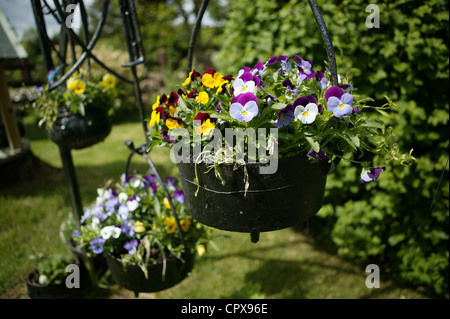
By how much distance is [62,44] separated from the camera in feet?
6.26

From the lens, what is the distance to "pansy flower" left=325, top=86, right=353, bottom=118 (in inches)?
35.3

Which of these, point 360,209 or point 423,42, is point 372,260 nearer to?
point 360,209

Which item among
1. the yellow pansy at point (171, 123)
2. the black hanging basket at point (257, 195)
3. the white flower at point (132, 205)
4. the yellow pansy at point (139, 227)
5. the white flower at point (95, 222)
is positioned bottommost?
the white flower at point (95, 222)

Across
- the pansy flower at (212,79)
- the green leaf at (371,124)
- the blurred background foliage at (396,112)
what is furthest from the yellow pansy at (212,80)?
the blurred background foliage at (396,112)

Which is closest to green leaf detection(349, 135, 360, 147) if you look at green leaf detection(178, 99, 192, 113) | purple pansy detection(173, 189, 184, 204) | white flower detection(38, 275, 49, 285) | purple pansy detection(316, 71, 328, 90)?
purple pansy detection(316, 71, 328, 90)

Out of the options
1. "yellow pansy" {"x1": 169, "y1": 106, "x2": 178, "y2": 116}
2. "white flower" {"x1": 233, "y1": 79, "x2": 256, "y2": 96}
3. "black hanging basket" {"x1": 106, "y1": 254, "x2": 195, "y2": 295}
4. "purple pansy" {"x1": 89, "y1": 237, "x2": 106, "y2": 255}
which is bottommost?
"black hanging basket" {"x1": 106, "y1": 254, "x2": 195, "y2": 295}

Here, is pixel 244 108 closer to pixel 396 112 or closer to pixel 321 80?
pixel 321 80

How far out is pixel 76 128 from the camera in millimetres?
1744

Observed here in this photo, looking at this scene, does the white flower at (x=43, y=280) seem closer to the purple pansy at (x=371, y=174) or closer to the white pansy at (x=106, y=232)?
the white pansy at (x=106, y=232)

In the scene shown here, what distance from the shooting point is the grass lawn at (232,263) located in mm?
2459

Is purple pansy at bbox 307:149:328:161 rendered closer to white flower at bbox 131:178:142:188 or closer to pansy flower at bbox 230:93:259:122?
pansy flower at bbox 230:93:259:122

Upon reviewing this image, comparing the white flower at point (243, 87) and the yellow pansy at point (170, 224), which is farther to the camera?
the yellow pansy at point (170, 224)

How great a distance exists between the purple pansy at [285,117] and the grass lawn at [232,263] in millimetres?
1280
